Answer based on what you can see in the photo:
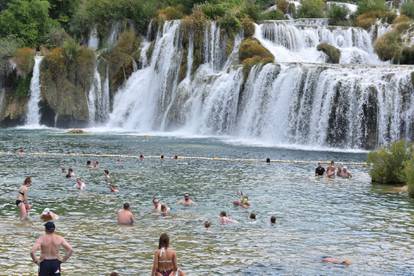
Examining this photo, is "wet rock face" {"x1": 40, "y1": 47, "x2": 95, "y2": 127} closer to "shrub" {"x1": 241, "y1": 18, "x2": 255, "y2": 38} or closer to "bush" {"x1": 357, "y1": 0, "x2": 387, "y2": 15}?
"shrub" {"x1": 241, "y1": 18, "x2": 255, "y2": 38}

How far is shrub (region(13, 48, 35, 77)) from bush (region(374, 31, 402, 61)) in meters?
33.1

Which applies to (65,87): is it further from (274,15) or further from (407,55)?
(407,55)

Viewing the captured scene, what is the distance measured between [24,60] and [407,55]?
36.1m

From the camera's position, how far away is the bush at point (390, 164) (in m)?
34.6

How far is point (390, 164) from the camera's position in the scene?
1371 inches

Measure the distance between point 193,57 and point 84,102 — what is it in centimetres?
1187

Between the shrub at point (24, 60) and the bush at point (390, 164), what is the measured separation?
43.5 meters

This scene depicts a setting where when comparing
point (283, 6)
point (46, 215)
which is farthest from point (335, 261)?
point (283, 6)

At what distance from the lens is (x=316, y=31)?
67312mm

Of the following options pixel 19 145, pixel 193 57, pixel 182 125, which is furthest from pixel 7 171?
pixel 193 57

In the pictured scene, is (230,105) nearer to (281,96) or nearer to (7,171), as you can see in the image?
(281,96)

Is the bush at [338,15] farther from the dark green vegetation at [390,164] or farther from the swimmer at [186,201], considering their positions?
the swimmer at [186,201]

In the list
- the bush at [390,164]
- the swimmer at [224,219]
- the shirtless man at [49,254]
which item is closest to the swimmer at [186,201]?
the swimmer at [224,219]

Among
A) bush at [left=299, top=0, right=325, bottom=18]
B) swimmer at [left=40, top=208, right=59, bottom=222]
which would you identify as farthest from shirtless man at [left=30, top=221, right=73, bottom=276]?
bush at [left=299, top=0, right=325, bottom=18]
